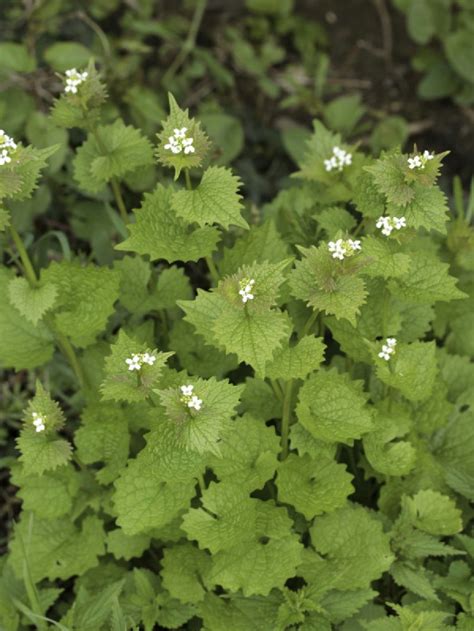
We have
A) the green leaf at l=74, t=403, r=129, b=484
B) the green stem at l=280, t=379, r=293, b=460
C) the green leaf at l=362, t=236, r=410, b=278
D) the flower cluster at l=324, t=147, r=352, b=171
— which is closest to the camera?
the green leaf at l=362, t=236, r=410, b=278

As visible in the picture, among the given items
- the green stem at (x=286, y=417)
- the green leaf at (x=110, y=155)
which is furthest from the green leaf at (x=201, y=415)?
the green leaf at (x=110, y=155)

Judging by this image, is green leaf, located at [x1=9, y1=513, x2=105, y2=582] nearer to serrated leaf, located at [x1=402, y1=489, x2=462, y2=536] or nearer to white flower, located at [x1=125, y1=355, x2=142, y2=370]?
white flower, located at [x1=125, y1=355, x2=142, y2=370]

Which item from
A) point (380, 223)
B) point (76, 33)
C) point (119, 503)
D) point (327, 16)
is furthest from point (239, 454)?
point (327, 16)

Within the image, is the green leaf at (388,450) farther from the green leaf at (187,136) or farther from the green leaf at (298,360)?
the green leaf at (187,136)

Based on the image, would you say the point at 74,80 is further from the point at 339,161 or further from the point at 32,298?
the point at 339,161

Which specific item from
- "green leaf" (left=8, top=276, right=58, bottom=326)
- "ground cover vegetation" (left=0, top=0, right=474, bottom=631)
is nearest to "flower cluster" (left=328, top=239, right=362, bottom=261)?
"ground cover vegetation" (left=0, top=0, right=474, bottom=631)

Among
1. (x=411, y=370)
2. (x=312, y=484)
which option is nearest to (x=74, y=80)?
(x=411, y=370)
